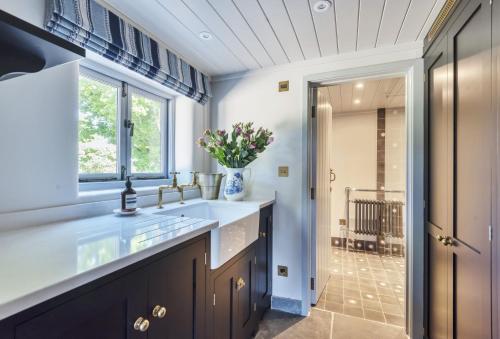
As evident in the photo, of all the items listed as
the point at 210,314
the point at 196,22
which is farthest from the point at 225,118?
the point at 210,314

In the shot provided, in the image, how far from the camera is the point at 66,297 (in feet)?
1.92

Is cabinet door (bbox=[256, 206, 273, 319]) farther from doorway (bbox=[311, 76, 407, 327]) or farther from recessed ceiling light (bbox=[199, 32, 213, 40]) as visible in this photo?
recessed ceiling light (bbox=[199, 32, 213, 40])

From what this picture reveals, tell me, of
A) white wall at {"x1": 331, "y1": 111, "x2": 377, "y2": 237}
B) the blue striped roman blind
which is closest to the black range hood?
the blue striped roman blind

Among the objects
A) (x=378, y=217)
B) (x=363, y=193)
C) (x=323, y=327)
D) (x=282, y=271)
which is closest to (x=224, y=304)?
(x=282, y=271)

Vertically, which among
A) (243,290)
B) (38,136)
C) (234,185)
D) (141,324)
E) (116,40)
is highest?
(116,40)

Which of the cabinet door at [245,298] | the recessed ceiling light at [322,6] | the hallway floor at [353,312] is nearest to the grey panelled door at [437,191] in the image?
the hallway floor at [353,312]

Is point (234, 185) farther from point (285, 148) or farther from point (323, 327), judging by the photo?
point (323, 327)

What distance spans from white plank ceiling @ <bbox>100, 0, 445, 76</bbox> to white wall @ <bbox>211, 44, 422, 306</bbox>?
17 cm

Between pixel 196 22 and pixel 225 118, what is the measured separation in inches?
36.5

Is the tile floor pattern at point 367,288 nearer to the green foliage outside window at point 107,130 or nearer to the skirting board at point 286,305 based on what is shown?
the skirting board at point 286,305

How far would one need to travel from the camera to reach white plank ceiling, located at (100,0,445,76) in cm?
132

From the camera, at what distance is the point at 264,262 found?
190cm

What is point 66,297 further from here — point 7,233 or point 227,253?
point 227,253

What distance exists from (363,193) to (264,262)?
8.08 ft
